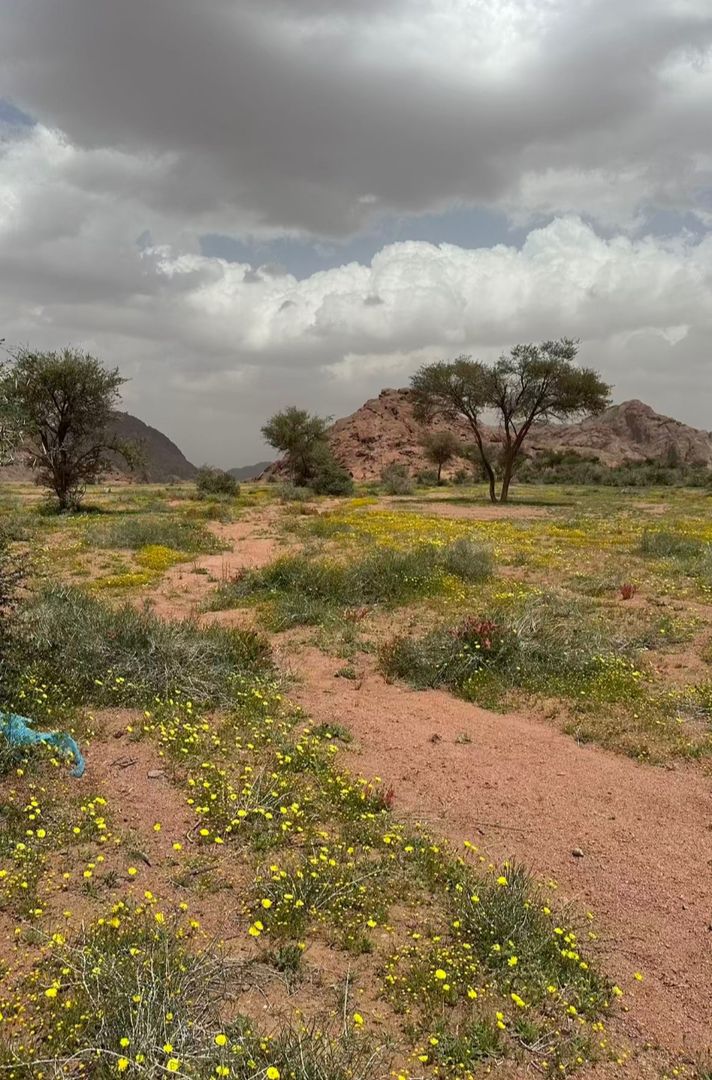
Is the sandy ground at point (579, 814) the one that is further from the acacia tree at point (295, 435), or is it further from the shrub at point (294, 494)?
the acacia tree at point (295, 435)

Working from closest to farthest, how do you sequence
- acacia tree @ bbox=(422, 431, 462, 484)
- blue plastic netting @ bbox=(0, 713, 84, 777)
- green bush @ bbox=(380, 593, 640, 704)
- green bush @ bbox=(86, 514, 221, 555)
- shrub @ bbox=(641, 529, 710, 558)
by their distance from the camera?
blue plastic netting @ bbox=(0, 713, 84, 777) → green bush @ bbox=(380, 593, 640, 704) → shrub @ bbox=(641, 529, 710, 558) → green bush @ bbox=(86, 514, 221, 555) → acacia tree @ bbox=(422, 431, 462, 484)

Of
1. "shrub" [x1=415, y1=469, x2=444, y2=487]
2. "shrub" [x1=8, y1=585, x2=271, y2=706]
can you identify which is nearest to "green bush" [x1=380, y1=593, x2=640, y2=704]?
"shrub" [x1=8, y1=585, x2=271, y2=706]

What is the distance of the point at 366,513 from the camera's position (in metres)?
26.6

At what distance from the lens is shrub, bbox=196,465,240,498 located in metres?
38.7

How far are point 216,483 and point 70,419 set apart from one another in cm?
1320

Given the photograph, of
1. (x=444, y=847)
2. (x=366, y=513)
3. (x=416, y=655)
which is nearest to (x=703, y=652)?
(x=416, y=655)

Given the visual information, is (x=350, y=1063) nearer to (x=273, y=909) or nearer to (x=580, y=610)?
(x=273, y=909)

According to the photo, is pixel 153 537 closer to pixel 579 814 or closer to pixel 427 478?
pixel 579 814

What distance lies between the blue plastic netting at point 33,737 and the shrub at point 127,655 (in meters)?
1.05

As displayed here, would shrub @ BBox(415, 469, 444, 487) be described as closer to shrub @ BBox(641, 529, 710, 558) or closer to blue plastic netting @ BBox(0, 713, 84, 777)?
shrub @ BBox(641, 529, 710, 558)

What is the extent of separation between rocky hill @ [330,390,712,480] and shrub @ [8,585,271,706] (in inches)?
2533

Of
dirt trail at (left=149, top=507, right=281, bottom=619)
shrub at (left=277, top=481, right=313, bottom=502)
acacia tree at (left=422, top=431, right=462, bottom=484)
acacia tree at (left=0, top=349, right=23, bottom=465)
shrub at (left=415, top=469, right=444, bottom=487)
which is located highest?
acacia tree at (left=422, top=431, right=462, bottom=484)

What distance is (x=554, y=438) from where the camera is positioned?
468ft

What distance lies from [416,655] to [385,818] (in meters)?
3.49
